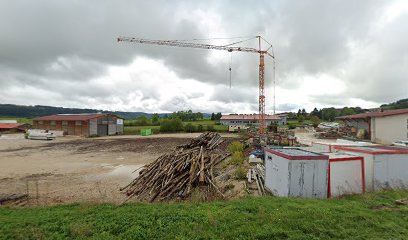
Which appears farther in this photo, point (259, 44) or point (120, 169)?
point (259, 44)

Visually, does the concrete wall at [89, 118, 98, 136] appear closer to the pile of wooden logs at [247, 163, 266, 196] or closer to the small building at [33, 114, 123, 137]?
the small building at [33, 114, 123, 137]

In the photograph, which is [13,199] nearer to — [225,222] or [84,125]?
[225,222]

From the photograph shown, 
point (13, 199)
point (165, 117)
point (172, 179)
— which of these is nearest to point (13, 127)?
point (165, 117)

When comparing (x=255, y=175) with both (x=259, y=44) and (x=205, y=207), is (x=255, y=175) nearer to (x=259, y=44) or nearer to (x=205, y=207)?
(x=205, y=207)

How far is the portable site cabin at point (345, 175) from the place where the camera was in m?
9.50

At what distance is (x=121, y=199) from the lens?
1186 centimetres

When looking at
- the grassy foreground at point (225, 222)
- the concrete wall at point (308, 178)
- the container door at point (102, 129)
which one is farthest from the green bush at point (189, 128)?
the grassy foreground at point (225, 222)

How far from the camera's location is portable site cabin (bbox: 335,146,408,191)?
10.0m

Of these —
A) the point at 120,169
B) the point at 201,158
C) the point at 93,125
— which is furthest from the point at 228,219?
the point at 93,125

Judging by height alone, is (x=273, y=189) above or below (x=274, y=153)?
below

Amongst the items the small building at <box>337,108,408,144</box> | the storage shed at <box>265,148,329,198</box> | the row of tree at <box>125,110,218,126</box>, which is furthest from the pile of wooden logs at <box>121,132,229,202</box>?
the row of tree at <box>125,110,218,126</box>

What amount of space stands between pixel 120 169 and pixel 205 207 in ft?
44.0

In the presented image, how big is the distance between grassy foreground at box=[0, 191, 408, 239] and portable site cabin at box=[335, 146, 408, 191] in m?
2.48

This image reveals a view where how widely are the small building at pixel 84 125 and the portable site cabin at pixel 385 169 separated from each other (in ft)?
165
